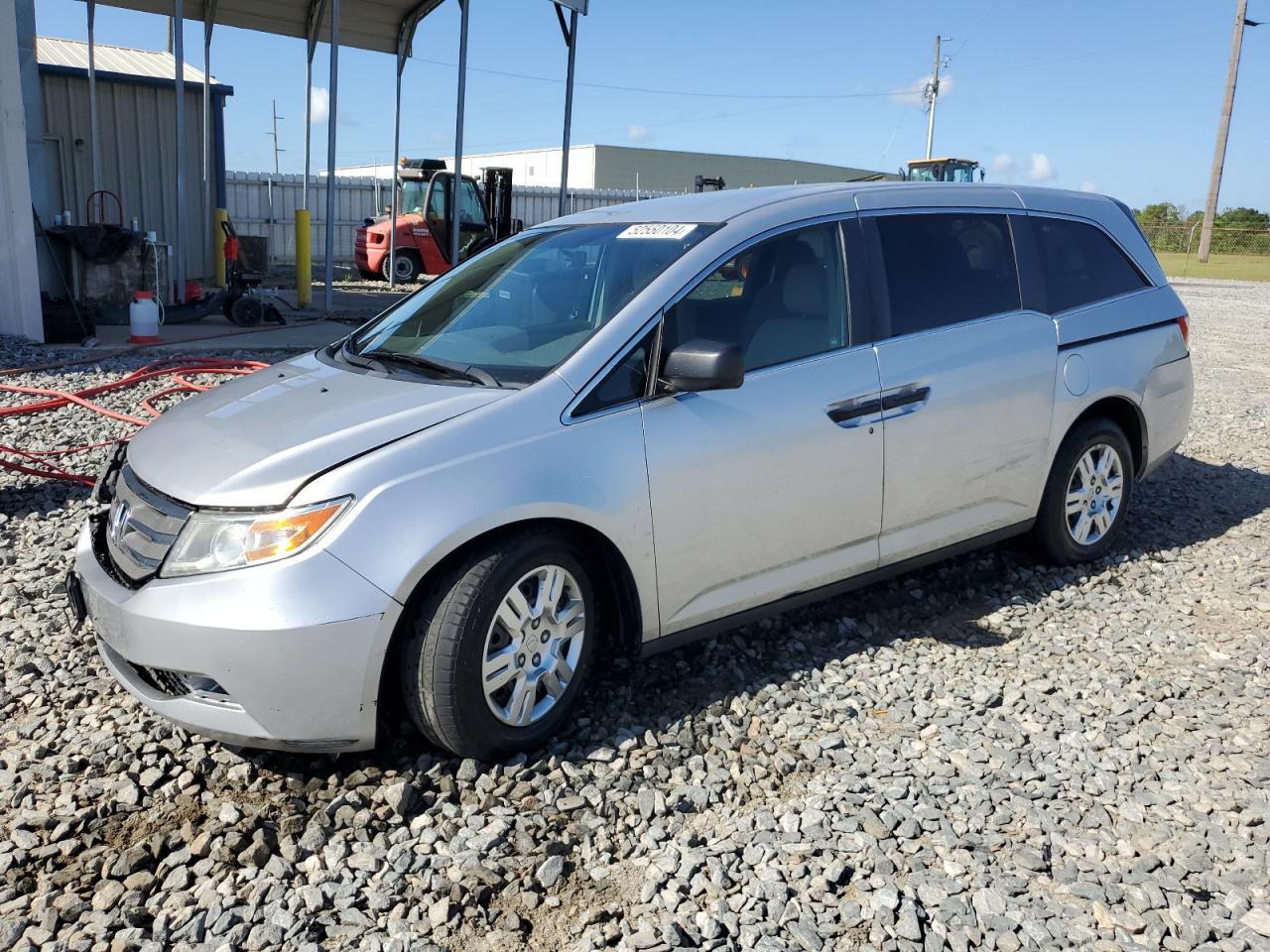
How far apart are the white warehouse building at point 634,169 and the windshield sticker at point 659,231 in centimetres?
5003

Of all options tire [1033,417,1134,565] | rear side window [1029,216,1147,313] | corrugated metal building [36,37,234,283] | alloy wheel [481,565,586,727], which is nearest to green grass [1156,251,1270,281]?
corrugated metal building [36,37,234,283]

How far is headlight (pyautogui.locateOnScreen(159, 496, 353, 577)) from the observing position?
2896mm

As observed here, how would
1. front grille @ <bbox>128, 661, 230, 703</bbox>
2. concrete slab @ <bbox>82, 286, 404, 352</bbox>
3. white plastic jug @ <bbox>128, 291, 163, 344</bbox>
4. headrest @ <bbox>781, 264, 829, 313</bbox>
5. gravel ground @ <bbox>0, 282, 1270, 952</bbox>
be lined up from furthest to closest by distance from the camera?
concrete slab @ <bbox>82, 286, 404, 352</bbox>
white plastic jug @ <bbox>128, 291, 163, 344</bbox>
headrest @ <bbox>781, 264, 829, 313</bbox>
front grille @ <bbox>128, 661, 230, 703</bbox>
gravel ground @ <bbox>0, 282, 1270, 952</bbox>

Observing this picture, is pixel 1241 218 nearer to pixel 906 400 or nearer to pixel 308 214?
pixel 308 214

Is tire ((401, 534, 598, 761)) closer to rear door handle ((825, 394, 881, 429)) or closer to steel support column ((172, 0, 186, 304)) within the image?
rear door handle ((825, 394, 881, 429))

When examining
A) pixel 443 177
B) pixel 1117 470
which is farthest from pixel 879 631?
pixel 443 177

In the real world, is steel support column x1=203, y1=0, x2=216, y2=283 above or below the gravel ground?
above

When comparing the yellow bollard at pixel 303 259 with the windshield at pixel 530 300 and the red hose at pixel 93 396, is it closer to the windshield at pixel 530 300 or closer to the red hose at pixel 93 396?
the red hose at pixel 93 396

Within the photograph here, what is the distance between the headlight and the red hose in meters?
2.76

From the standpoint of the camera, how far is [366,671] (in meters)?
2.95

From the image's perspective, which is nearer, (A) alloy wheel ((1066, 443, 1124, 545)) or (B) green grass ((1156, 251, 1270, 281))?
(A) alloy wheel ((1066, 443, 1124, 545))

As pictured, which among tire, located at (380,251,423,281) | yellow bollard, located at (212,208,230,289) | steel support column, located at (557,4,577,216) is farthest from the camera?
tire, located at (380,251,423,281)

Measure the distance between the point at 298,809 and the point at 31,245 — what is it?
9.64 m

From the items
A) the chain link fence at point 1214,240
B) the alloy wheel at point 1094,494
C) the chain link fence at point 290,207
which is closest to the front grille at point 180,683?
the alloy wheel at point 1094,494
